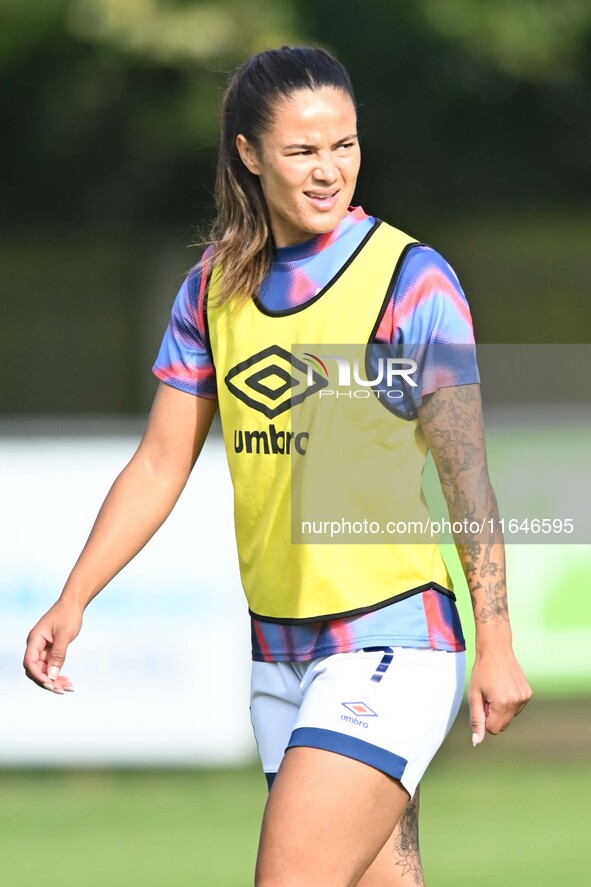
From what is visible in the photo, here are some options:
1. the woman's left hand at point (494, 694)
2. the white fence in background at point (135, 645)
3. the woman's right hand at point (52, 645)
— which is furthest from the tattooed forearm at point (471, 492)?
the white fence in background at point (135, 645)

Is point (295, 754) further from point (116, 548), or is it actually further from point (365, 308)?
point (365, 308)

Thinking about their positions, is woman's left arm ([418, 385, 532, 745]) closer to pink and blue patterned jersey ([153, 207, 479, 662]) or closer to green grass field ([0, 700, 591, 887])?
pink and blue patterned jersey ([153, 207, 479, 662])

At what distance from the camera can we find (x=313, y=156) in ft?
10.5

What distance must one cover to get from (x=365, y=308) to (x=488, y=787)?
4.87 meters

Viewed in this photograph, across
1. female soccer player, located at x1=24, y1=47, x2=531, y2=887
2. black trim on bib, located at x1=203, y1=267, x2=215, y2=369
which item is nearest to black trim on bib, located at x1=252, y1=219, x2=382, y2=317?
female soccer player, located at x1=24, y1=47, x2=531, y2=887

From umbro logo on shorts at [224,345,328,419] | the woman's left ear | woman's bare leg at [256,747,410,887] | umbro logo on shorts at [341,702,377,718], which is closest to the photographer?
woman's bare leg at [256,747,410,887]

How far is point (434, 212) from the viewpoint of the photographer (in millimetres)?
12367

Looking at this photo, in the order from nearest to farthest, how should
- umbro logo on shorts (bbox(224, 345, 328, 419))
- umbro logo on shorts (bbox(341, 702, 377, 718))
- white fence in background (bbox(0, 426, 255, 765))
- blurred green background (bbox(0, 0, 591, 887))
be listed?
umbro logo on shorts (bbox(341, 702, 377, 718)) < umbro logo on shorts (bbox(224, 345, 328, 419)) < white fence in background (bbox(0, 426, 255, 765)) < blurred green background (bbox(0, 0, 591, 887))

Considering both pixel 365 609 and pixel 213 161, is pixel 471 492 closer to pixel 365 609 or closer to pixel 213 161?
pixel 365 609

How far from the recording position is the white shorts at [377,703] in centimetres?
302

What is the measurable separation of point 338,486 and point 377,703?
44cm

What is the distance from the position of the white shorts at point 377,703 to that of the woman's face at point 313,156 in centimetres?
92

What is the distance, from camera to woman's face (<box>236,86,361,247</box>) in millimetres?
3191

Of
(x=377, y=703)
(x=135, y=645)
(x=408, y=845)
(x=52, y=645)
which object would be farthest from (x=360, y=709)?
(x=135, y=645)
